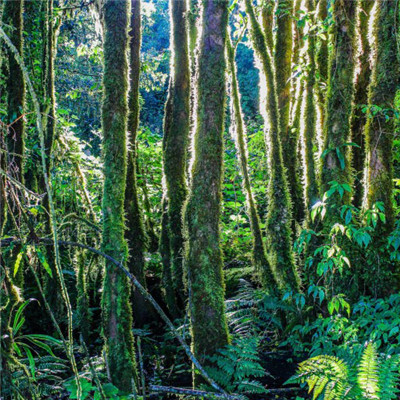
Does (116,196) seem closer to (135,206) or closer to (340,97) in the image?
(135,206)

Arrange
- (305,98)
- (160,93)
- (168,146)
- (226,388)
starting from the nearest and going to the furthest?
(226,388), (305,98), (168,146), (160,93)

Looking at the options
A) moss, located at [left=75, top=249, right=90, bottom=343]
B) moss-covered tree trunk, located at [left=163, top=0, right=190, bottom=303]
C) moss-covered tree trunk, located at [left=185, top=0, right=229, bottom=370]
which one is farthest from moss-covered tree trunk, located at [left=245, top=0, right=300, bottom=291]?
moss, located at [left=75, top=249, right=90, bottom=343]

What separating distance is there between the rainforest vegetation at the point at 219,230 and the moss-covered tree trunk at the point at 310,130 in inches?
1.2

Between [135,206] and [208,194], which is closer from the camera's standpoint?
[208,194]

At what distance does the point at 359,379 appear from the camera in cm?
257

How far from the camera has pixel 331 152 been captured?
4594mm

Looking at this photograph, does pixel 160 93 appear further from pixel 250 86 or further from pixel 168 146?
pixel 168 146

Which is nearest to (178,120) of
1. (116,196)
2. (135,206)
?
(135,206)

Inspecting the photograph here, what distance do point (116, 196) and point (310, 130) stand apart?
3.39 m

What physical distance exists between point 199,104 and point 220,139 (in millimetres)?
424

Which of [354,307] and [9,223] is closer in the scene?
[354,307]

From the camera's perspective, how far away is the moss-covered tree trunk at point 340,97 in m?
4.51

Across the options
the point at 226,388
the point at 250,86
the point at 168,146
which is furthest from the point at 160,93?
the point at 226,388

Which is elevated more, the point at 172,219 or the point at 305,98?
the point at 305,98
